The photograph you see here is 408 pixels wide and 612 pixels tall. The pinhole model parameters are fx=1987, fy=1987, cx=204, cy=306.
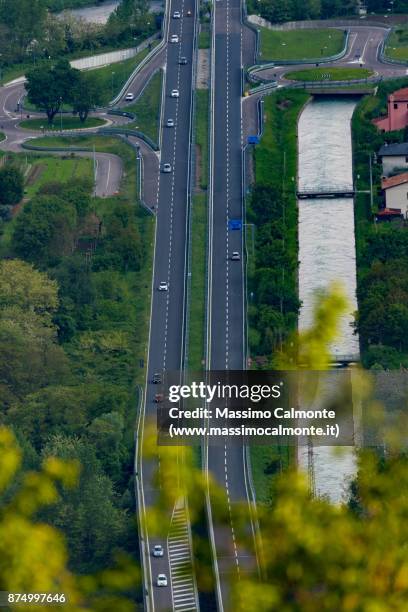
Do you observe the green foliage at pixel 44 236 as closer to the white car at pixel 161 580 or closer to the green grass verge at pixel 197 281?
the green grass verge at pixel 197 281

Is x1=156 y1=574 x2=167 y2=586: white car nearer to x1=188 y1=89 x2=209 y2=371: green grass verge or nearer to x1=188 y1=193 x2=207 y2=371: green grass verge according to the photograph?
x1=188 y1=193 x2=207 y2=371: green grass verge

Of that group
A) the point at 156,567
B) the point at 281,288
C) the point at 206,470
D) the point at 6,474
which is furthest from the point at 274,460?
the point at 6,474

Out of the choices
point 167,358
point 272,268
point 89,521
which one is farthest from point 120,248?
point 89,521

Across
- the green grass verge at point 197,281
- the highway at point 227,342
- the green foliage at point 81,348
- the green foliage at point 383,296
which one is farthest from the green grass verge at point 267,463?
the green grass verge at point 197,281

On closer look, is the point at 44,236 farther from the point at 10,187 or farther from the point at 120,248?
the point at 10,187

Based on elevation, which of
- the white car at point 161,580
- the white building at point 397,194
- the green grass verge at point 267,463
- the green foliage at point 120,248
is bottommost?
the white car at point 161,580

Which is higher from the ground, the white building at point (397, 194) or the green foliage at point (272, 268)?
the white building at point (397, 194)

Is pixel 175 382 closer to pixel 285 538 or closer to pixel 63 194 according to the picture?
pixel 63 194
